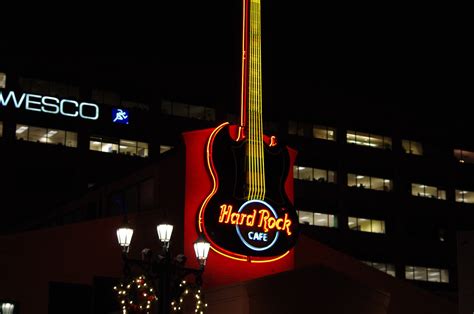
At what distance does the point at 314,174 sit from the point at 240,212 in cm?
5028

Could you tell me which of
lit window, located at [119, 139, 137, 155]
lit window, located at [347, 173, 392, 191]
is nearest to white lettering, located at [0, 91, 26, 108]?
lit window, located at [119, 139, 137, 155]

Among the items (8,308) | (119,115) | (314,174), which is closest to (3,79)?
(119,115)

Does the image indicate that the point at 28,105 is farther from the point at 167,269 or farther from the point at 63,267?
the point at 167,269

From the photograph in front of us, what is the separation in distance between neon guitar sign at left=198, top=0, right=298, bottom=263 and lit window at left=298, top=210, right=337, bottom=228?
1710 inches

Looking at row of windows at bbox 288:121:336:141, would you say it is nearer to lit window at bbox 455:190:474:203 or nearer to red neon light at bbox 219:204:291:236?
lit window at bbox 455:190:474:203

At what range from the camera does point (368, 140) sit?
86938 mm

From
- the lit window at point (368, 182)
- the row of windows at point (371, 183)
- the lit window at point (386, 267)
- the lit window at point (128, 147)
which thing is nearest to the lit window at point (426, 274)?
the lit window at point (386, 267)

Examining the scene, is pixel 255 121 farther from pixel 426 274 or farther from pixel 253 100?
pixel 426 274

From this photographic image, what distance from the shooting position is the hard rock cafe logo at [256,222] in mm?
Answer: 32125

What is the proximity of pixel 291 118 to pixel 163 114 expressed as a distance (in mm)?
14043

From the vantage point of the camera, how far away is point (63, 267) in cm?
3422

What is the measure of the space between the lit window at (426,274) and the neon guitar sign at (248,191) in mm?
51638

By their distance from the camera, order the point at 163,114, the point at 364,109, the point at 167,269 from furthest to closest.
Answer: the point at 364,109 < the point at 163,114 < the point at 167,269

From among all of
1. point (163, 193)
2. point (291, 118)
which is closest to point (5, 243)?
point (163, 193)
